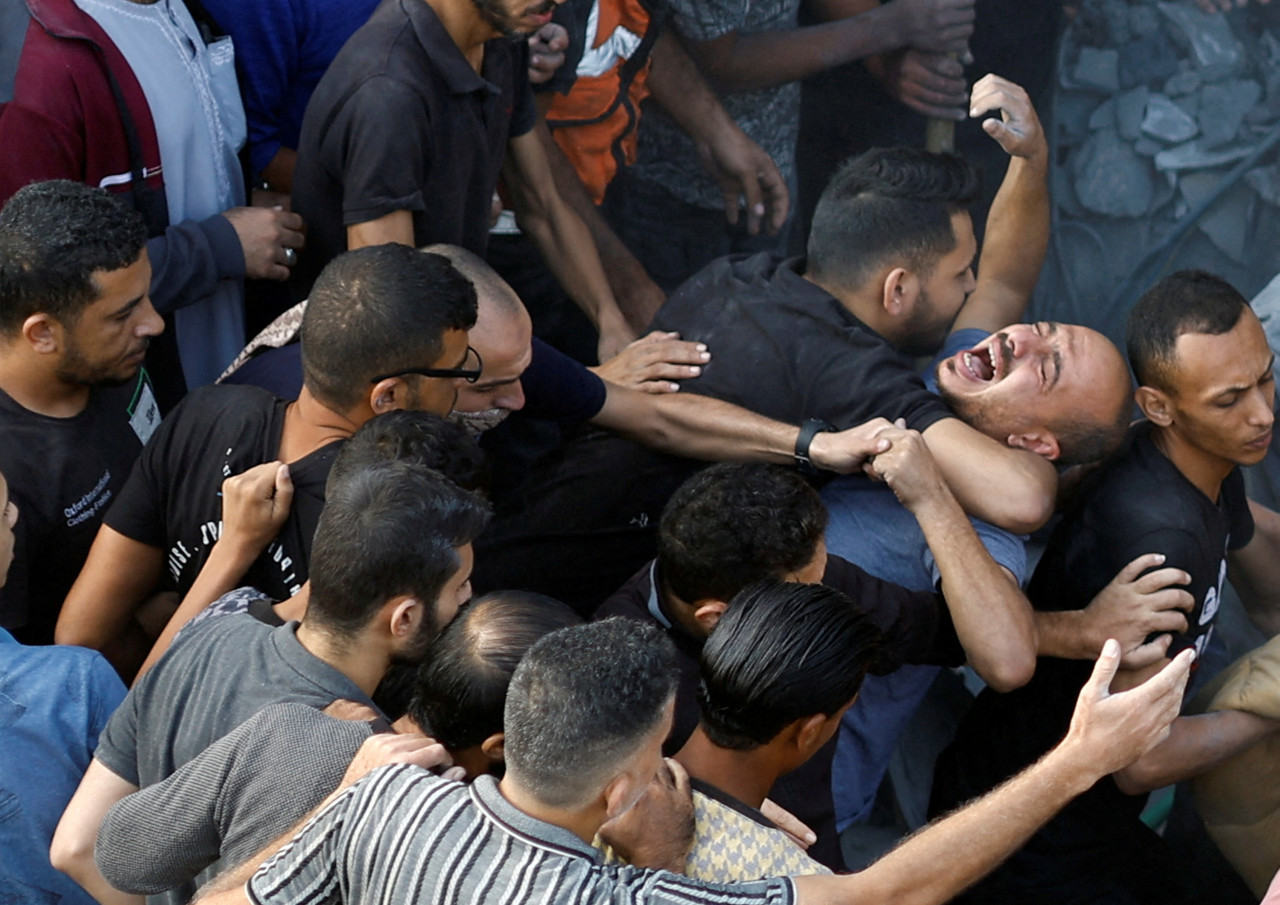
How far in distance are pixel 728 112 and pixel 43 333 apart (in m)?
2.07

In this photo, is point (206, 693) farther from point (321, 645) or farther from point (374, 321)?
point (374, 321)

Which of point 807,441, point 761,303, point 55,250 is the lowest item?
point 807,441

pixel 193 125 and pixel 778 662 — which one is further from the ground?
pixel 193 125

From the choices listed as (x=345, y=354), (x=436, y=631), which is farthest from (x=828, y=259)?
(x=436, y=631)

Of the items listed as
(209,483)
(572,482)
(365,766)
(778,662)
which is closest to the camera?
(365,766)

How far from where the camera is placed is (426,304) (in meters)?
2.37

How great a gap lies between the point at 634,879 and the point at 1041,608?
1661 millimetres

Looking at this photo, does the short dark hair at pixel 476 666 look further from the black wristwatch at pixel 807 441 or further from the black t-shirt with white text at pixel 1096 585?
the black t-shirt with white text at pixel 1096 585

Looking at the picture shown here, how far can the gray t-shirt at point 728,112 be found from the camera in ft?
12.1

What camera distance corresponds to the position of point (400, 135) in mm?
2869

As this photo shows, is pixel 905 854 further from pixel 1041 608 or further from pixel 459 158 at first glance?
pixel 459 158

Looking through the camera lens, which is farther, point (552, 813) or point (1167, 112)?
point (1167, 112)

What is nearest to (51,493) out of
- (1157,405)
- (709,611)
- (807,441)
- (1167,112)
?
(709,611)

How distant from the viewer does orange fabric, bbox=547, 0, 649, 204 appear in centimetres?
374
